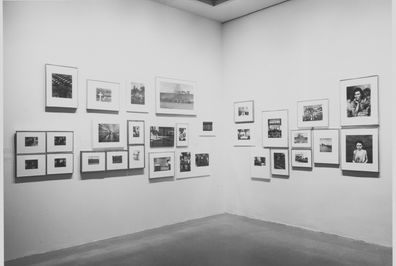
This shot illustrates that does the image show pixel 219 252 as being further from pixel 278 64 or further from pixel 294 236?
pixel 278 64

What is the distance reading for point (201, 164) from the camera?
6.51m

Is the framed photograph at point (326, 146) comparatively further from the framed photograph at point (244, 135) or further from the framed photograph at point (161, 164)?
the framed photograph at point (161, 164)

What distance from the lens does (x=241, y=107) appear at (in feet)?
21.5

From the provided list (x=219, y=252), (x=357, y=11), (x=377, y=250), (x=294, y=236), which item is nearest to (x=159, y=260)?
(x=219, y=252)

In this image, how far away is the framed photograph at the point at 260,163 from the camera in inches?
241

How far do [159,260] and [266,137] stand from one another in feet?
9.54

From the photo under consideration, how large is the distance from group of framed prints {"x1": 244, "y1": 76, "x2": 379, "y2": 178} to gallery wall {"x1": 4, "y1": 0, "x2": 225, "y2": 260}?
1.21 m

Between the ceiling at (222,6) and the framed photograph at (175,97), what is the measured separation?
1.31 m

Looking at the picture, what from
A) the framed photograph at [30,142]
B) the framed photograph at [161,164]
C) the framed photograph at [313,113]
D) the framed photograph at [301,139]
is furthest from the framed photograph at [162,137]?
the framed photograph at [313,113]

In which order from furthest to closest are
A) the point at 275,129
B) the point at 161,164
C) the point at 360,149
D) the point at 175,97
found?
the point at 175,97, the point at 275,129, the point at 161,164, the point at 360,149

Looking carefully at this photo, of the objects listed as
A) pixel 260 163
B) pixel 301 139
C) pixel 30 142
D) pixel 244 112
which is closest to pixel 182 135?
pixel 244 112

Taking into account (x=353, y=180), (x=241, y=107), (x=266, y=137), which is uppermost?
(x=241, y=107)

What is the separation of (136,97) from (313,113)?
2.82 m

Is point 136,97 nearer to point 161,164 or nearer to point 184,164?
point 161,164
